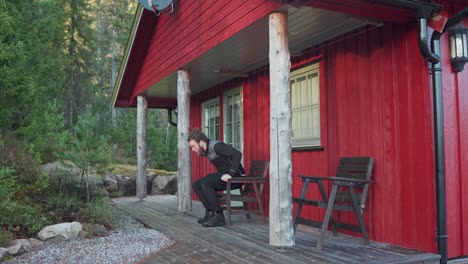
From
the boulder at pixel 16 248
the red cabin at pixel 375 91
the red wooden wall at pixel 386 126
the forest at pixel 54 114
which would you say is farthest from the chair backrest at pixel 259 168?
the boulder at pixel 16 248

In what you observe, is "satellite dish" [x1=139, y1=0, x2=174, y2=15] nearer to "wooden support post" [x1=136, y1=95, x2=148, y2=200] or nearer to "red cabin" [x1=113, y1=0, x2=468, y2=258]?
"red cabin" [x1=113, y1=0, x2=468, y2=258]

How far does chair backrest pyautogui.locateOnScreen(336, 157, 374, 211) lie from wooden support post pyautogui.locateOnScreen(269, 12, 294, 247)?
2.52 feet

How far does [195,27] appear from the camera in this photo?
6043 millimetres

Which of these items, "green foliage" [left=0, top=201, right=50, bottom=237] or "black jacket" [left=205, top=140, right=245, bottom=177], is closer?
"green foliage" [left=0, top=201, right=50, bottom=237]

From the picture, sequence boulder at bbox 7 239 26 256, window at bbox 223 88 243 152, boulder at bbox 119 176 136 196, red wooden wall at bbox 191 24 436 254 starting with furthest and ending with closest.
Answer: boulder at bbox 119 176 136 196 → window at bbox 223 88 243 152 → boulder at bbox 7 239 26 256 → red wooden wall at bbox 191 24 436 254

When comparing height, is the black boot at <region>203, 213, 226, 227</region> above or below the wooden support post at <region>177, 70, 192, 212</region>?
below

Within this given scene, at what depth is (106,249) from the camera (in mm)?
4562

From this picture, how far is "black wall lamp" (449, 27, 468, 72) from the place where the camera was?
12.4ft

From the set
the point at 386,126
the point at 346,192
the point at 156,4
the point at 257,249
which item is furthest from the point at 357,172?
the point at 156,4

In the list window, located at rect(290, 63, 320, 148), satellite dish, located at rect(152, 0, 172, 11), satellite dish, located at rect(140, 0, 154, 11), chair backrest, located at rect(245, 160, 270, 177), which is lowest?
chair backrest, located at rect(245, 160, 270, 177)

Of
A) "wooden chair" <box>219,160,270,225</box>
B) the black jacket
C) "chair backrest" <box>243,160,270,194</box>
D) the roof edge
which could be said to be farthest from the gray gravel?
the roof edge

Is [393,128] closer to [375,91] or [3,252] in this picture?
[375,91]

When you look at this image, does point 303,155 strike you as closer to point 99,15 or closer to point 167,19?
point 167,19

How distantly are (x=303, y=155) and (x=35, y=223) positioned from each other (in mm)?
3409
